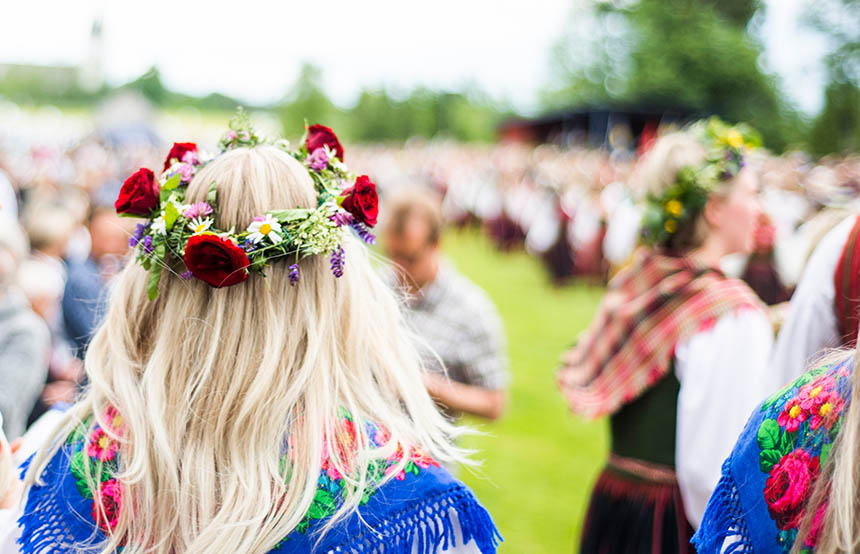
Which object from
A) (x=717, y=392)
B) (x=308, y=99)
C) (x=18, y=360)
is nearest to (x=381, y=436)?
(x=717, y=392)

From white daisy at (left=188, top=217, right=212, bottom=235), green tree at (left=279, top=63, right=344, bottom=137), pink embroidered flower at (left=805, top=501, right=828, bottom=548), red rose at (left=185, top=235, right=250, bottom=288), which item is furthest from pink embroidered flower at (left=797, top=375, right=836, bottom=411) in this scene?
green tree at (left=279, top=63, right=344, bottom=137)

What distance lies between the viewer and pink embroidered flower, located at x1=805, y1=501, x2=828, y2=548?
3.59 feet

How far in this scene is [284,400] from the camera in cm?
137

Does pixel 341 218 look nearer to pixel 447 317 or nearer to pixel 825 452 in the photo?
pixel 825 452

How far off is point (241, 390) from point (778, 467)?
3.22 ft

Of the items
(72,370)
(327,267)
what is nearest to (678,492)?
(327,267)

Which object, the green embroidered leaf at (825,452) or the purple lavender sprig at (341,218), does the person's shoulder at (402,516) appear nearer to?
the purple lavender sprig at (341,218)

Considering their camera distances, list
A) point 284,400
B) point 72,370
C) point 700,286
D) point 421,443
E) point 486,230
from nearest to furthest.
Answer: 1. point 284,400
2. point 421,443
3. point 700,286
4. point 72,370
5. point 486,230

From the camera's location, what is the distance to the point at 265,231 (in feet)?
4.56

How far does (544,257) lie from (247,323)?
12016mm

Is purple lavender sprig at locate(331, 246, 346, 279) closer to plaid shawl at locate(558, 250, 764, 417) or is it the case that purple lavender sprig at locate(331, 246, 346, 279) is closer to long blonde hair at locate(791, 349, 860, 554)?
long blonde hair at locate(791, 349, 860, 554)

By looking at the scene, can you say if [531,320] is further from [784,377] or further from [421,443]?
[421,443]

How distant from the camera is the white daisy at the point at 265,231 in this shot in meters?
1.39

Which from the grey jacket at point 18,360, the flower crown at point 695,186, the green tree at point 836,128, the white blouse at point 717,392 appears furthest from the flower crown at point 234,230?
the green tree at point 836,128
